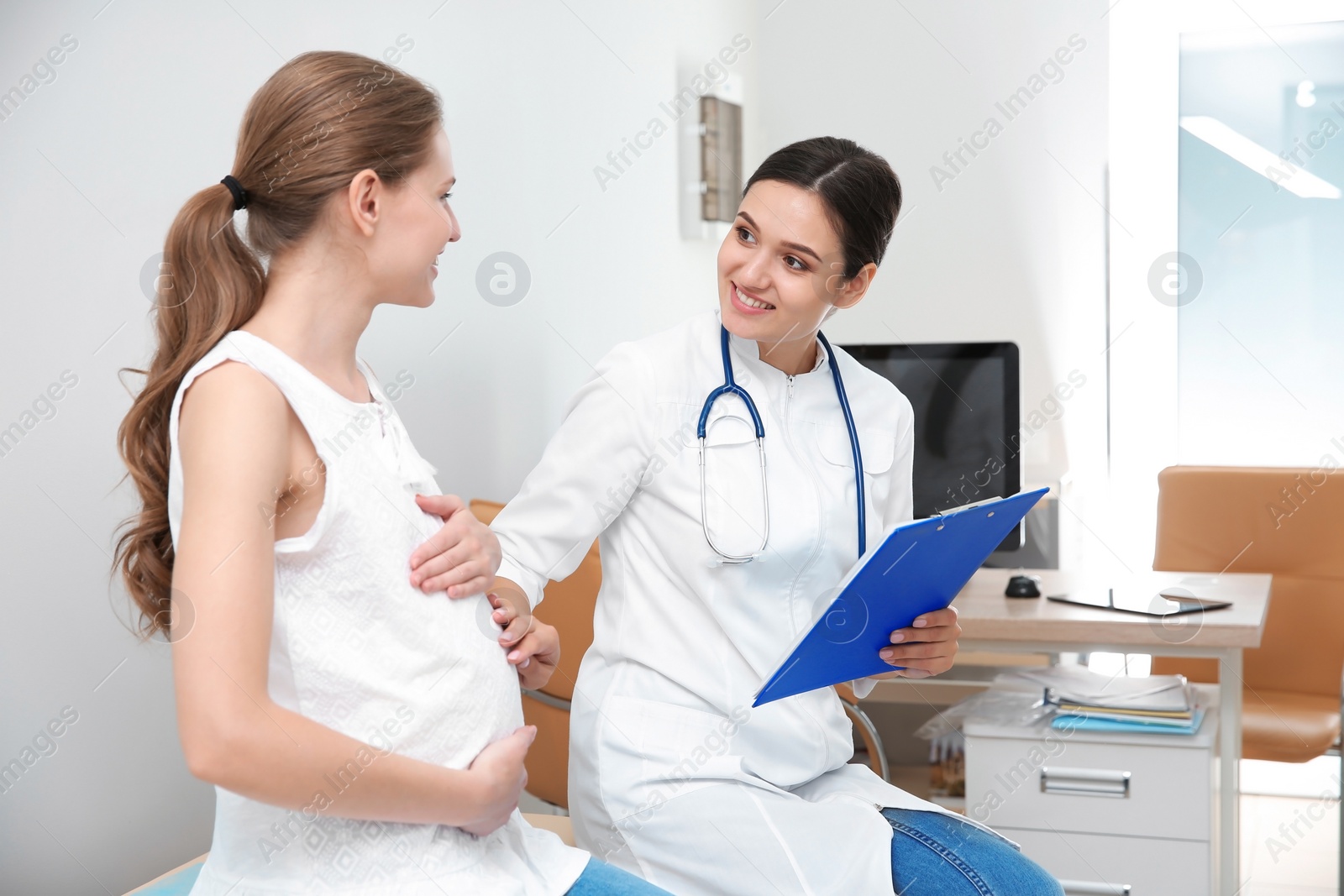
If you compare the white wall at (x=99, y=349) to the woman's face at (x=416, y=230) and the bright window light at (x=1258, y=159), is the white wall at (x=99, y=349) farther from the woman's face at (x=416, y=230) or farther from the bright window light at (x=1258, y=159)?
the bright window light at (x=1258, y=159)

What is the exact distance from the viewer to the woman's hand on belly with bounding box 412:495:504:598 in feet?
3.04

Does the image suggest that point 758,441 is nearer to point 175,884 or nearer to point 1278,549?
point 175,884

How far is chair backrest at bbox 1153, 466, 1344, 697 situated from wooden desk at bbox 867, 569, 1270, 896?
19.9 inches

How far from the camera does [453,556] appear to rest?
3.12 ft

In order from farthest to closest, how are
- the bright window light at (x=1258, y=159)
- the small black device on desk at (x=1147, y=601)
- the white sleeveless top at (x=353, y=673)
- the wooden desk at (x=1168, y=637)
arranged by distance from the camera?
the bright window light at (x=1258, y=159) → the small black device on desk at (x=1147, y=601) → the wooden desk at (x=1168, y=637) → the white sleeveless top at (x=353, y=673)

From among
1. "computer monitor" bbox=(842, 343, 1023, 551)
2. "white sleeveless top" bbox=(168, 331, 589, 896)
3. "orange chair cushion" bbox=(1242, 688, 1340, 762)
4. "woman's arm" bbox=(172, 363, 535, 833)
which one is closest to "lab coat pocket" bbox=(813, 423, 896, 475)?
"white sleeveless top" bbox=(168, 331, 589, 896)

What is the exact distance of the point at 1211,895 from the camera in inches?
73.0

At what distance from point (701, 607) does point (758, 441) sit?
0.73 feet

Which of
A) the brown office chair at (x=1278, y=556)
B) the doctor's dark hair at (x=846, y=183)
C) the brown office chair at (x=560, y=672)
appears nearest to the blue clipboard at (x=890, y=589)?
the doctor's dark hair at (x=846, y=183)

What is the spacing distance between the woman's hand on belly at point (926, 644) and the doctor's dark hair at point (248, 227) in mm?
812

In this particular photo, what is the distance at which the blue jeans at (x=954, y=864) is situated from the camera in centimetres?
125

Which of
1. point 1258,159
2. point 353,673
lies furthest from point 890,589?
point 1258,159

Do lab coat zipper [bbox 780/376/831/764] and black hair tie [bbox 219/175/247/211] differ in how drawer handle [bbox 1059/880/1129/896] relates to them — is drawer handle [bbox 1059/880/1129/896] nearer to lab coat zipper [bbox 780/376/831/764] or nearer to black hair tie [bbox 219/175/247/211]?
lab coat zipper [bbox 780/376/831/764]

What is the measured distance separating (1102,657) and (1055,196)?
146 centimetres
